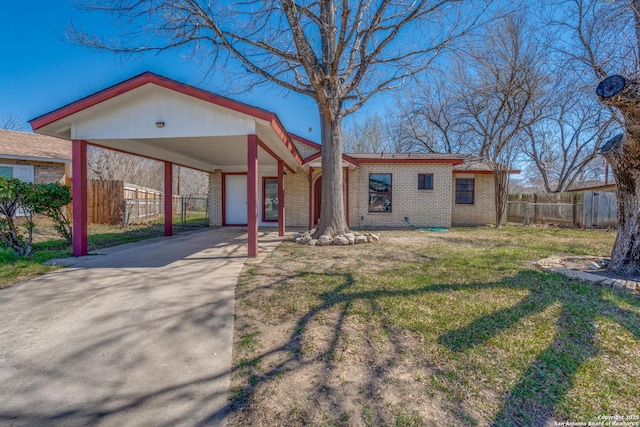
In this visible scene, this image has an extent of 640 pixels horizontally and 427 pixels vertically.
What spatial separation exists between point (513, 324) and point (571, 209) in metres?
13.8

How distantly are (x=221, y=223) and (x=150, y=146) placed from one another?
593cm

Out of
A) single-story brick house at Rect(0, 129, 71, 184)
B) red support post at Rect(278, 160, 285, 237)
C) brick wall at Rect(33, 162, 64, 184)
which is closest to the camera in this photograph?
red support post at Rect(278, 160, 285, 237)

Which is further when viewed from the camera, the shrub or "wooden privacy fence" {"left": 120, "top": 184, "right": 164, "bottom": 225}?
"wooden privacy fence" {"left": 120, "top": 184, "right": 164, "bottom": 225}

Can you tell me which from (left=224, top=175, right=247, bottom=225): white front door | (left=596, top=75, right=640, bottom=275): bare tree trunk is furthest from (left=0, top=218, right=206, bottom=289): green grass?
(left=596, top=75, right=640, bottom=275): bare tree trunk

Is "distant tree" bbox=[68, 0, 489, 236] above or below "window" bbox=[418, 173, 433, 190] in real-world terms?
above

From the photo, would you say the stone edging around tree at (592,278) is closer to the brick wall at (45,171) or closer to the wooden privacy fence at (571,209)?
the wooden privacy fence at (571,209)

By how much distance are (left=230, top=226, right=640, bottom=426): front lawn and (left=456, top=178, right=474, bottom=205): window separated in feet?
36.1

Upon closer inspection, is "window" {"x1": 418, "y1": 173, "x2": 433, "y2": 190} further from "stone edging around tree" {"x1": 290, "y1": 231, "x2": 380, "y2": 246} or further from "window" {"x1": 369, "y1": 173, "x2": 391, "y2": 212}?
"stone edging around tree" {"x1": 290, "y1": 231, "x2": 380, "y2": 246}

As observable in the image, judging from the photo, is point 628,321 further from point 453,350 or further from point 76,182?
point 76,182

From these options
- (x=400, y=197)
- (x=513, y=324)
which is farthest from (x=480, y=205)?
(x=513, y=324)

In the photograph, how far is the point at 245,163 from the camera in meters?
12.0

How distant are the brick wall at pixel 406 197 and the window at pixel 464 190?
213cm

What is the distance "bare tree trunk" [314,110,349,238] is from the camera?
810 centimetres

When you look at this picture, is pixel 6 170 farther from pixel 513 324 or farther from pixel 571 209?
pixel 571 209
